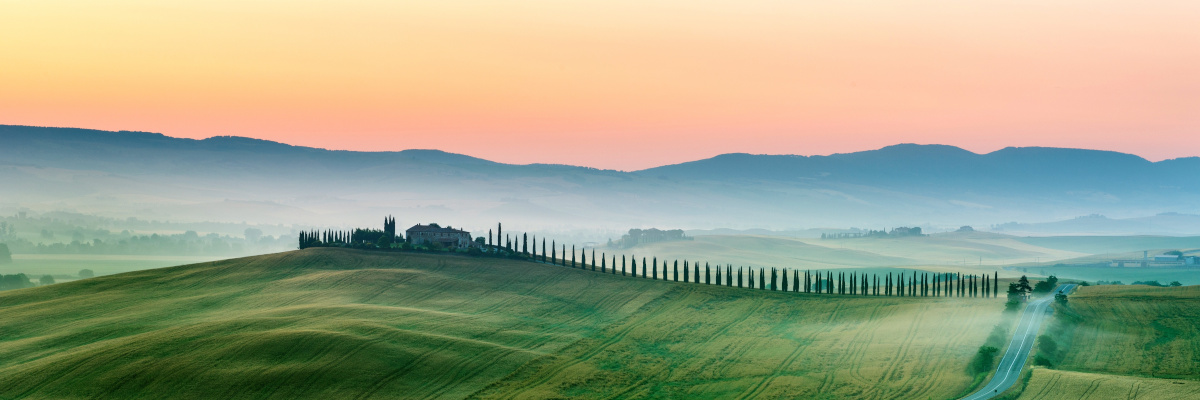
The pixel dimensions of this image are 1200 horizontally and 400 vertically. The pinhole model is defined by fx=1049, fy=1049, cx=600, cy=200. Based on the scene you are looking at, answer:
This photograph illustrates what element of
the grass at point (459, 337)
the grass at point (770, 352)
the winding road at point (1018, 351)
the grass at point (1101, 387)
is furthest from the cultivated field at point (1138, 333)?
the grass at point (459, 337)

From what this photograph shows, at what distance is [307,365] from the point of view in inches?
4109

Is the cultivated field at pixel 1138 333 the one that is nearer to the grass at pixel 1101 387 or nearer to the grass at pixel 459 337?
the grass at pixel 1101 387

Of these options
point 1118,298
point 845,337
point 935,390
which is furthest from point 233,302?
point 1118,298

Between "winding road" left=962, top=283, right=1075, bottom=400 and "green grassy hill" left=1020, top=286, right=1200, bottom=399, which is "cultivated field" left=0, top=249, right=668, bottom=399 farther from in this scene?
"green grassy hill" left=1020, top=286, right=1200, bottom=399

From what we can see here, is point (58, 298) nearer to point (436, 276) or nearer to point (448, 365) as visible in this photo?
point (436, 276)

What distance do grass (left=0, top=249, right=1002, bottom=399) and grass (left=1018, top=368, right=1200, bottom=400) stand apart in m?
7.49

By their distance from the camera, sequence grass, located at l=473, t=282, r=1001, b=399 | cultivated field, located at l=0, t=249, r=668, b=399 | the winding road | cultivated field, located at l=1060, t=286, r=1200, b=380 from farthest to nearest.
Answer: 1. cultivated field, located at l=1060, t=286, r=1200, b=380
2. grass, located at l=473, t=282, r=1001, b=399
3. cultivated field, located at l=0, t=249, r=668, b=399
4. the winding road

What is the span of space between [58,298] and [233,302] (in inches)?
1056

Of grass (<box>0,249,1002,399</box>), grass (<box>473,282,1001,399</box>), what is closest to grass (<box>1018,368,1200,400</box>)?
grass (<box>473,282,1001,399</box>)

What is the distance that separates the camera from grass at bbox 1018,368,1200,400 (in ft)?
304

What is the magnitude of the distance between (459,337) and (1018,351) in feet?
208

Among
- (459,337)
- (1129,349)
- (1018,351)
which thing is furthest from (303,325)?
(1129,349)

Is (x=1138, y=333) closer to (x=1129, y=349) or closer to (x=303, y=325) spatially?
(x=1129, y=349)

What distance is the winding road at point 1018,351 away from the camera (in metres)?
100
